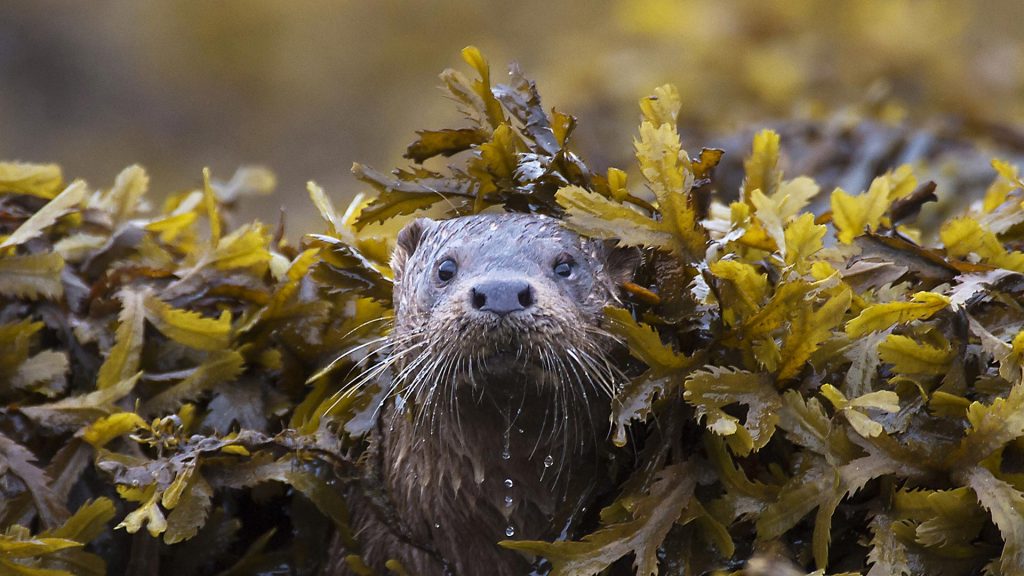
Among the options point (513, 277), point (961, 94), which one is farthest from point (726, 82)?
point (513, 277)

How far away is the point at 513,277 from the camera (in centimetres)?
248

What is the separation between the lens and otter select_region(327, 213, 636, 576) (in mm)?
2473

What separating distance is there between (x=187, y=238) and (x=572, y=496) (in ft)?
5.58

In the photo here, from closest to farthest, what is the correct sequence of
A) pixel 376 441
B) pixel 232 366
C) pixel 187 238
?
pixel 376 441 → pixel 232 366 → pixel 187 238

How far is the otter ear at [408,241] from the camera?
9.42 ft

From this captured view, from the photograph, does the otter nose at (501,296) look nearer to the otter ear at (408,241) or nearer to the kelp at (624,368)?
the kelp at (624,368)

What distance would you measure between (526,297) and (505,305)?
0.05 metres

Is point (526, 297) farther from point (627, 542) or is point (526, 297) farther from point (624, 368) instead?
point (627, 542)

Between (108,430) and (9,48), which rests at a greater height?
(9,48)

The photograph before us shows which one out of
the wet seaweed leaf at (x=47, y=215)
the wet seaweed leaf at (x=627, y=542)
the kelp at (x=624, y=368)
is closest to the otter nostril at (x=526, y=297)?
the kelp at (x=624, y=368)

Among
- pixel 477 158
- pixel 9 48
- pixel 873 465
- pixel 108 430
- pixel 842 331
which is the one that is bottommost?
pixel 873 465

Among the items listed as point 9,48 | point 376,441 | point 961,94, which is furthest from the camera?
point 9,48

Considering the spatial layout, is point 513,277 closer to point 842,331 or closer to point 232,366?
point 842,331

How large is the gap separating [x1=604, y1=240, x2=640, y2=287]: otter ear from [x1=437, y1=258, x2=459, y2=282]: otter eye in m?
0.29
